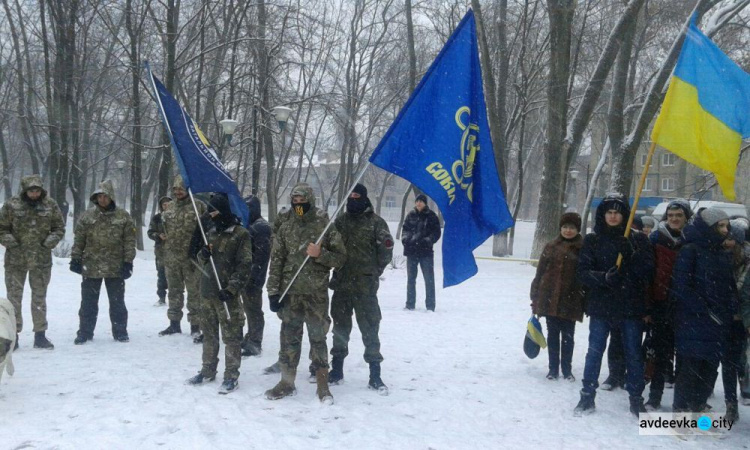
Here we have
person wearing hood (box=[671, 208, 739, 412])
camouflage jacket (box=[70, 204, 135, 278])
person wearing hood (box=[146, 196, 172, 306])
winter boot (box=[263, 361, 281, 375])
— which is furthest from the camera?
person wearing hood (box=[146, 196, 172, 306])

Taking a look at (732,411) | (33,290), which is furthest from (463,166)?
(33,290)

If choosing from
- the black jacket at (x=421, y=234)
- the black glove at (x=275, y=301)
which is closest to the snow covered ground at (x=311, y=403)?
the black glove at (x=275, y=301)

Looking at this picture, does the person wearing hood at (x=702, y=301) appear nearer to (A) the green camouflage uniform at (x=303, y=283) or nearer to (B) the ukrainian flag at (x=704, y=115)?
(B) the ukrainian flag at (x=704, y=115)

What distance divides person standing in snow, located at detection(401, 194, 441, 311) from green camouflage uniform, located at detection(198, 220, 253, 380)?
477 centimetres

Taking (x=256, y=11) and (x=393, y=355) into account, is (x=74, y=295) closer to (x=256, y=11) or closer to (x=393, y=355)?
(x=393, y=355)

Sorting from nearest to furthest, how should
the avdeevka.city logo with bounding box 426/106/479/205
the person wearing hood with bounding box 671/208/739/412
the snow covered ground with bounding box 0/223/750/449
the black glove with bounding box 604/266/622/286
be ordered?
the snow covered ground with bounding box 0/223/750/449, the person wearing hood with bounding box 671/208/739/412, the black glove with bounding box 604/266/622/286, the avdeevka.city logo with bounding box 426/106/479/205

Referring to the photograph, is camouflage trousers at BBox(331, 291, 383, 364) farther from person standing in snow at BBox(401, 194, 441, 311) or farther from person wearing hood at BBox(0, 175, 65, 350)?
person standing in snow at BBox(401, 194, 441, 311)

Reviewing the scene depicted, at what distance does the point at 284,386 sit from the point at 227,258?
51.7 inches

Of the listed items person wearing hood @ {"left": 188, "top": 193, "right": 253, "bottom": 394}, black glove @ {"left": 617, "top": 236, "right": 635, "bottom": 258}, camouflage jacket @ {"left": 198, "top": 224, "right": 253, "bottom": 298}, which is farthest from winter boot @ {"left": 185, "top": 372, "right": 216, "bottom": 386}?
black glove @ {"left": 617, "top": 236, "right": 635, "bottom": 258}

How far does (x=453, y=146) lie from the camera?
5.41m

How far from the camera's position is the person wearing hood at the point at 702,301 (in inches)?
193

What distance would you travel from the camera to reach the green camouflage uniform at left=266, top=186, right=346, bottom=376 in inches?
222

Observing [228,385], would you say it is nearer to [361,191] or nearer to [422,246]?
[361,191]

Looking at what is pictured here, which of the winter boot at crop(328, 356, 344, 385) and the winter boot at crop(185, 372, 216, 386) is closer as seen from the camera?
the winter boot at crop(185, 372, 216, 386)
